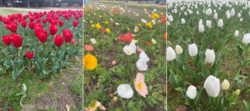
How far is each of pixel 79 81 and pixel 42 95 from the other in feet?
1.40

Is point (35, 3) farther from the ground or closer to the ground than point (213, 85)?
farther from the ground

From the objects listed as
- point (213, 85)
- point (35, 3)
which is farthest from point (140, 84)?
point (35, 3)

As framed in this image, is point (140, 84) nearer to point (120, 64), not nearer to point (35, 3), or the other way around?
point (120, 64)

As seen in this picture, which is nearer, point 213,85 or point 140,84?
point 140,84

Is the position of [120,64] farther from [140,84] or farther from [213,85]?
[213,85]

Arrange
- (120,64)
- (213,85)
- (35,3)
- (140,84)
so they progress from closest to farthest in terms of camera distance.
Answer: (140,84) → (213,85) → (120,64) → (35,3)

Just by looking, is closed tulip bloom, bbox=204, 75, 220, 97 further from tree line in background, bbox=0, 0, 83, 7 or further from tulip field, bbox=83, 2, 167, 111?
tree line in background, bbox=0, 0, 83, 7

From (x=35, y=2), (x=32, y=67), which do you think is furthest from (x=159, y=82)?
(x=35, y=2)

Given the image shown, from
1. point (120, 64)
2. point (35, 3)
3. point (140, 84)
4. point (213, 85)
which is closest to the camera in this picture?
point (140, 84)

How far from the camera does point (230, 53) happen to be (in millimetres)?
2172

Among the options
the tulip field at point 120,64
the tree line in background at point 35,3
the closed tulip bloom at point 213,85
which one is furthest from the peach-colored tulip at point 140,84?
the tree line in background at point 35,3

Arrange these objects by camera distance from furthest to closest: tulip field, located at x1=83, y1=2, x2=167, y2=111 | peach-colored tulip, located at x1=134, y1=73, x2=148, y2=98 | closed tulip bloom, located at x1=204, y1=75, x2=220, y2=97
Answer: tulip field, located at x1=83, y1=2, x2=167, y2=111
closed tulip bloom, located at x1=204, y1=75, x2=220, y2=97
peach-colored tulip, located at x1=134, y1=73, x2=148, y2=98

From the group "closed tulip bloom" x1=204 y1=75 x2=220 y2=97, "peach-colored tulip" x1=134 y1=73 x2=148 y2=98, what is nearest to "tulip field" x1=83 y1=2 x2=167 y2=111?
"peach-colored tulip" x1=134 y1=73 x2=148 y2=98

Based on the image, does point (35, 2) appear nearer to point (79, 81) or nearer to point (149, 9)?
point (79, 81)
